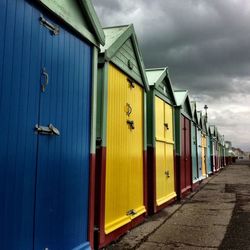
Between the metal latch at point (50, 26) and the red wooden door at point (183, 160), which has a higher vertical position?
the metal latch at point (50, 26)

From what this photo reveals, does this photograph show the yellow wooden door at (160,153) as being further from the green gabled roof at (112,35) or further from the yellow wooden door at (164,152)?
the green gabled roof at (112,35)

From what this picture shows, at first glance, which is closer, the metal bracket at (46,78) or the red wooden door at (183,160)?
the metal bracket at (46,78)

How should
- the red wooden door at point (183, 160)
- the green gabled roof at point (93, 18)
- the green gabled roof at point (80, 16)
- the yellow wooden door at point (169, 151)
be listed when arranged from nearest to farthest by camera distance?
the green gabled roof at point (80, 16), the green gabled roof at point (93, 18), the yellow wooden door at point (169, 151), the red wooden door at point (183, 160)

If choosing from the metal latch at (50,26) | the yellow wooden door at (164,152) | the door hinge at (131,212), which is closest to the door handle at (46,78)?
the metal latch at (50,26)

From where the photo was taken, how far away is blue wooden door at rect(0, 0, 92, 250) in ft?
11.2

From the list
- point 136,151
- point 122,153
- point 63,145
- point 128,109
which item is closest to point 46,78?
point 63,145

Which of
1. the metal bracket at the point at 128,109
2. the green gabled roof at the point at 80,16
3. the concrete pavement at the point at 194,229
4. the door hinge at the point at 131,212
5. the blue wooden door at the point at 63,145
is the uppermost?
the green gabled roof at the point at 80,16

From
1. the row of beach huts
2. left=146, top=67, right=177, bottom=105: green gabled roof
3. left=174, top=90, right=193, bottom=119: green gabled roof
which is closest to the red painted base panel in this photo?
the row of beach huts

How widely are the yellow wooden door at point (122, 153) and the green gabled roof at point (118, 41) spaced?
13.6 inches

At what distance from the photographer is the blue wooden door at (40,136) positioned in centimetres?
340

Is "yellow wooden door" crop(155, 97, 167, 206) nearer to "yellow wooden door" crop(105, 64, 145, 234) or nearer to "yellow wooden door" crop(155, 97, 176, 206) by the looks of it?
"yellow wooden door" crop(155, 97, 176, 206)

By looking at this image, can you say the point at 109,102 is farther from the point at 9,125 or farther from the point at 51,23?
the point at 9,125

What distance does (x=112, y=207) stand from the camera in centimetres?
609

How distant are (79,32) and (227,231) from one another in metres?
4.87
